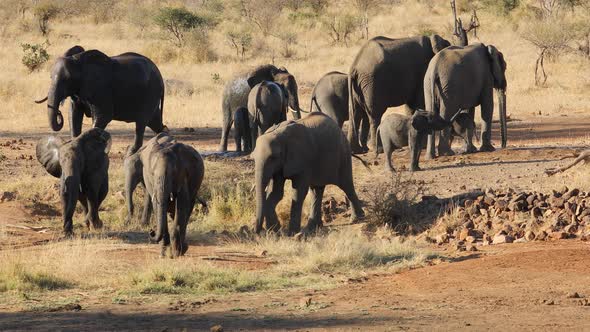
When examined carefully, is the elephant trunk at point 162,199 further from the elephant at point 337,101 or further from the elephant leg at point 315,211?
the elephant at point 337,101

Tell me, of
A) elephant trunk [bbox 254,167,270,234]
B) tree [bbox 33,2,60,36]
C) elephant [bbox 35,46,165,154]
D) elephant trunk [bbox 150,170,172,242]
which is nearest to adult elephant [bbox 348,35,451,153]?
elephant [bbox 35,46,165,154]

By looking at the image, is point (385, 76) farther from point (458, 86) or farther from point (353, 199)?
point (353, 199)

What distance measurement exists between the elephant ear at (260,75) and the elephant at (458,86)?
8.66 feet

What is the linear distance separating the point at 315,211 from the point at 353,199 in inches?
24.6

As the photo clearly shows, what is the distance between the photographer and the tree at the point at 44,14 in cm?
4838

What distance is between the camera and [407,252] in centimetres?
1202

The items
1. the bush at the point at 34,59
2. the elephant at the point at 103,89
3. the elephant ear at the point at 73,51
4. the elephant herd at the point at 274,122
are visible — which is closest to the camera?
the elephant herd at the point at 274,122

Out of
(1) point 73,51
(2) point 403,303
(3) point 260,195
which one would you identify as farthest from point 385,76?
(2) point 403,303

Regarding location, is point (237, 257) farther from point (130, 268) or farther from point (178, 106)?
point (178, 106)

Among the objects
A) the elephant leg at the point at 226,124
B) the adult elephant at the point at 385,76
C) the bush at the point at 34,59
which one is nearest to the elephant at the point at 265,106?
the adult elephant at the point at 385,76

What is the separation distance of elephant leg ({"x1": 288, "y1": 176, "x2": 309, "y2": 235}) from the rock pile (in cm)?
147

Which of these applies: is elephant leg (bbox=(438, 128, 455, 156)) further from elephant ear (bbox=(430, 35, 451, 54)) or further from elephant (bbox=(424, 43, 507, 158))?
elephant ear (bbox=(430, 35, 451, 54))

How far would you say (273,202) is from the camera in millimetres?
13562

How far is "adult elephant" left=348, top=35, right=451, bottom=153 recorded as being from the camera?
19547mm
